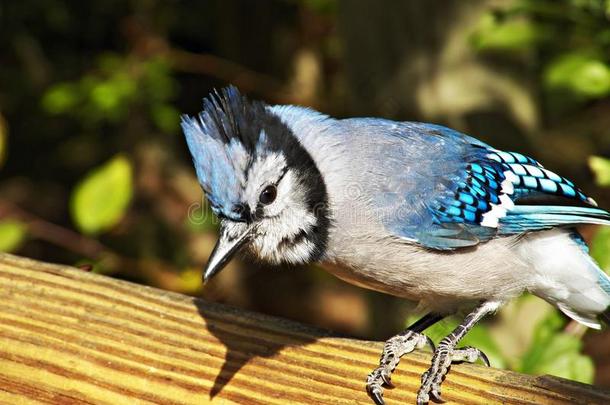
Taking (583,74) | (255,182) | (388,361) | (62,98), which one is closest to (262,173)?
(255,182)

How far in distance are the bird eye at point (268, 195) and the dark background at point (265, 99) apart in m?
0.54

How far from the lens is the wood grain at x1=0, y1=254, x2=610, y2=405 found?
1.70 meters

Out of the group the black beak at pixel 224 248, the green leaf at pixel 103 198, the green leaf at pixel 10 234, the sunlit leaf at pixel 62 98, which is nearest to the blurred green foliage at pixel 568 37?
the black beak at pixel 224 248

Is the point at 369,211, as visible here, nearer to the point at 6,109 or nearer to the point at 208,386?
the point at 208,386

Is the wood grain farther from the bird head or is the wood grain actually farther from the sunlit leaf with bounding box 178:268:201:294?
the sunlit leaf with bounding box 178:268:201:294

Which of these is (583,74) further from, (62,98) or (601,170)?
(62,98)

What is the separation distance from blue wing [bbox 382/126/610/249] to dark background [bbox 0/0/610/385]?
0.12 metres

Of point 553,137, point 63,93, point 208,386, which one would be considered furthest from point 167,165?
point 208,386

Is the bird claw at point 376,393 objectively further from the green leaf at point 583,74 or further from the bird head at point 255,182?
the green leaf at point 583,74

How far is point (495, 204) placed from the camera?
229cm

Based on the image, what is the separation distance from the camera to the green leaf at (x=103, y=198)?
2.60m

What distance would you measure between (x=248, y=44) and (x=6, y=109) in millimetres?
1428

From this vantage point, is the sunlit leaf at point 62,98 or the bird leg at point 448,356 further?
the sunlit leaf at point 62,98

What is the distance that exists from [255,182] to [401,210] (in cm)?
40
